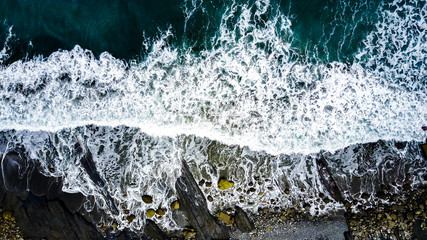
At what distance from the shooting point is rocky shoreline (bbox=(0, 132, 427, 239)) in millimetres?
7215

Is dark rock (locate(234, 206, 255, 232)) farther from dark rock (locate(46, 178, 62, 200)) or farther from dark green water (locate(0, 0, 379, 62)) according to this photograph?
dark rock (locate(46, 178, 62, 200))

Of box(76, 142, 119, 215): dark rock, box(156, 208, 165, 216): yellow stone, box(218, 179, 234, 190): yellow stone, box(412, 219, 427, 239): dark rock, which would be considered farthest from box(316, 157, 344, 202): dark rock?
box(76, 142, 119, 215): dark rock

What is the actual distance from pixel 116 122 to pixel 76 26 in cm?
334

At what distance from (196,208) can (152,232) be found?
5.03 feet

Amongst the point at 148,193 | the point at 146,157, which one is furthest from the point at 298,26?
the point at 148,193

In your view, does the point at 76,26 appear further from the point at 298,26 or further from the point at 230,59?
the point at 298,26

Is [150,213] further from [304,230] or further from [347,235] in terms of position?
[347,235]

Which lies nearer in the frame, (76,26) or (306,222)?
(306,222)

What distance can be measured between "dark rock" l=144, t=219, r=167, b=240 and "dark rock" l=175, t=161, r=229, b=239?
3.31 ft

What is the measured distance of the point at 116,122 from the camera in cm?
746

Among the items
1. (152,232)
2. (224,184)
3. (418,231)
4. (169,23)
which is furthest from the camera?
(169,23)

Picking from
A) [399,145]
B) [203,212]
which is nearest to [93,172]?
[203,212]

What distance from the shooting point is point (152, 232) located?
7426 mm

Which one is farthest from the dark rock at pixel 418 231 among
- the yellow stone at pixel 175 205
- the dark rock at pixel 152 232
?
the dark rock at pixel 152 232
